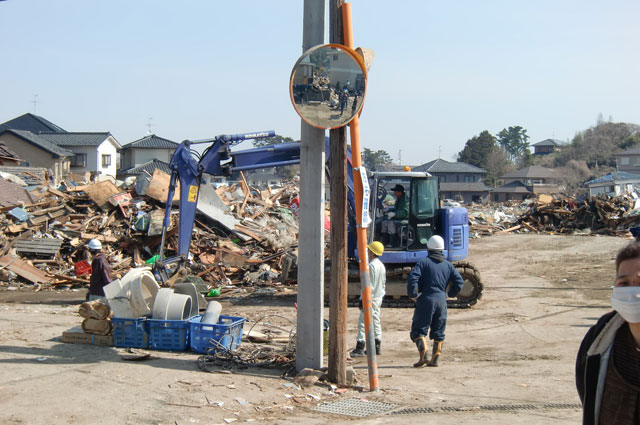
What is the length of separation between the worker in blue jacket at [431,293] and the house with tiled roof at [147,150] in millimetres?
54329

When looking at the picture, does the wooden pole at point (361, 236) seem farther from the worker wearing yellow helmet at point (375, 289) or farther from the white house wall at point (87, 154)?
the white house wall at point (87, 154)

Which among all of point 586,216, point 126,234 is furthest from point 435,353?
point 586,216

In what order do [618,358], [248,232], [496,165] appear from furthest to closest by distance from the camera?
1. [496,165]
2. [248,232]
3. [618,358]

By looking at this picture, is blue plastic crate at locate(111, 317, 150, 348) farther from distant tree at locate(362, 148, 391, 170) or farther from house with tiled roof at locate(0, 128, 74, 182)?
distant tree at locate(362, 148, 391, 170)

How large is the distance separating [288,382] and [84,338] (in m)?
3.44

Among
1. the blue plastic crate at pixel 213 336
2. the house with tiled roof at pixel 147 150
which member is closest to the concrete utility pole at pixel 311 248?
the blue plastic crate at pixel 213 336

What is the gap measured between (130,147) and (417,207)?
172 feet

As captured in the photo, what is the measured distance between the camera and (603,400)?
2766 millimetres

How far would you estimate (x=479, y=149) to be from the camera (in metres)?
99.7

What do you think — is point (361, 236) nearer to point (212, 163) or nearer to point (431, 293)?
point (431, 293)

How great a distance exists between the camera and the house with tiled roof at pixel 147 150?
201ft

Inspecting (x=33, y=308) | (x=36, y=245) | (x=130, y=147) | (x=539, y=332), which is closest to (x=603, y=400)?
(x=539, y=332)

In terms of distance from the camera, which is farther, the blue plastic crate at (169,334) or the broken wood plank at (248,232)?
the broken wood plank at (248,232)

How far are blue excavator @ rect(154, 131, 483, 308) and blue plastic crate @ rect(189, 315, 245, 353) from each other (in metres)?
5.31
